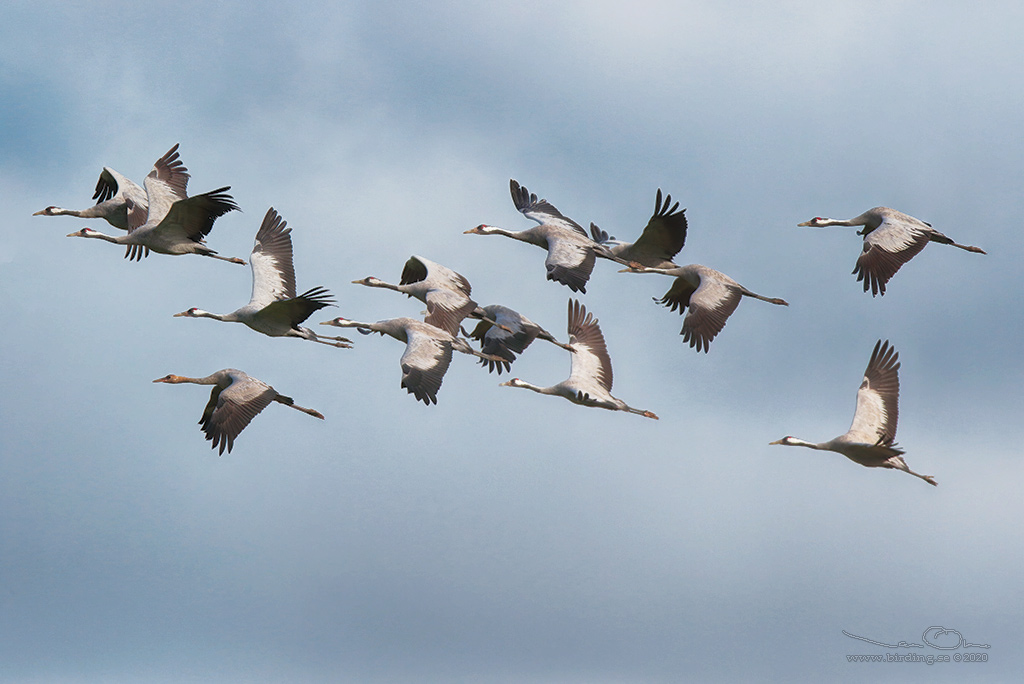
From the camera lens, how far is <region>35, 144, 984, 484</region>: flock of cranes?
882 inches

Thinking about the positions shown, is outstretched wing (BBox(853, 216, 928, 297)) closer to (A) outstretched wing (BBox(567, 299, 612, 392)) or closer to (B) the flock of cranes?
(B) the flock of cranes

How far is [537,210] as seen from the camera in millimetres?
28375

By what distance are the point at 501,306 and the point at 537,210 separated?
264cm

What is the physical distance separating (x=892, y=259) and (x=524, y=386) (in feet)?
23.6

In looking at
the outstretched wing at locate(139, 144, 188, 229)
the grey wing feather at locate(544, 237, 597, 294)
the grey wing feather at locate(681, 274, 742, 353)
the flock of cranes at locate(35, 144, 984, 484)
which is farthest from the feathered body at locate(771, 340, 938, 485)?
the outstretched wing at locate(139, 144, 188, 229)

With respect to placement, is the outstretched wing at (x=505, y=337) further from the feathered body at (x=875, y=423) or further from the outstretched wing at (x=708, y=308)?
the feathered body at (x=875, y=423)

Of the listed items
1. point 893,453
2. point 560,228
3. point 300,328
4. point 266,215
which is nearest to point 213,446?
point 300,328

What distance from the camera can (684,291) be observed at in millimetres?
26625

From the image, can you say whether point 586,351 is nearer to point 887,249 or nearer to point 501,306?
point 501,306

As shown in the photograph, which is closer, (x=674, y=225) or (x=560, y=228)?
(x=674, y=225)

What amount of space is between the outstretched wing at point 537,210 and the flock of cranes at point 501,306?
0.04 m

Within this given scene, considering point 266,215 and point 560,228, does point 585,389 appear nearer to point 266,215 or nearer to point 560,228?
point 560,228

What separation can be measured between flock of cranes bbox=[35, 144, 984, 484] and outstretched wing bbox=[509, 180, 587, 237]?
37mm

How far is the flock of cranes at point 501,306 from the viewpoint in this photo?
22.4 metres
